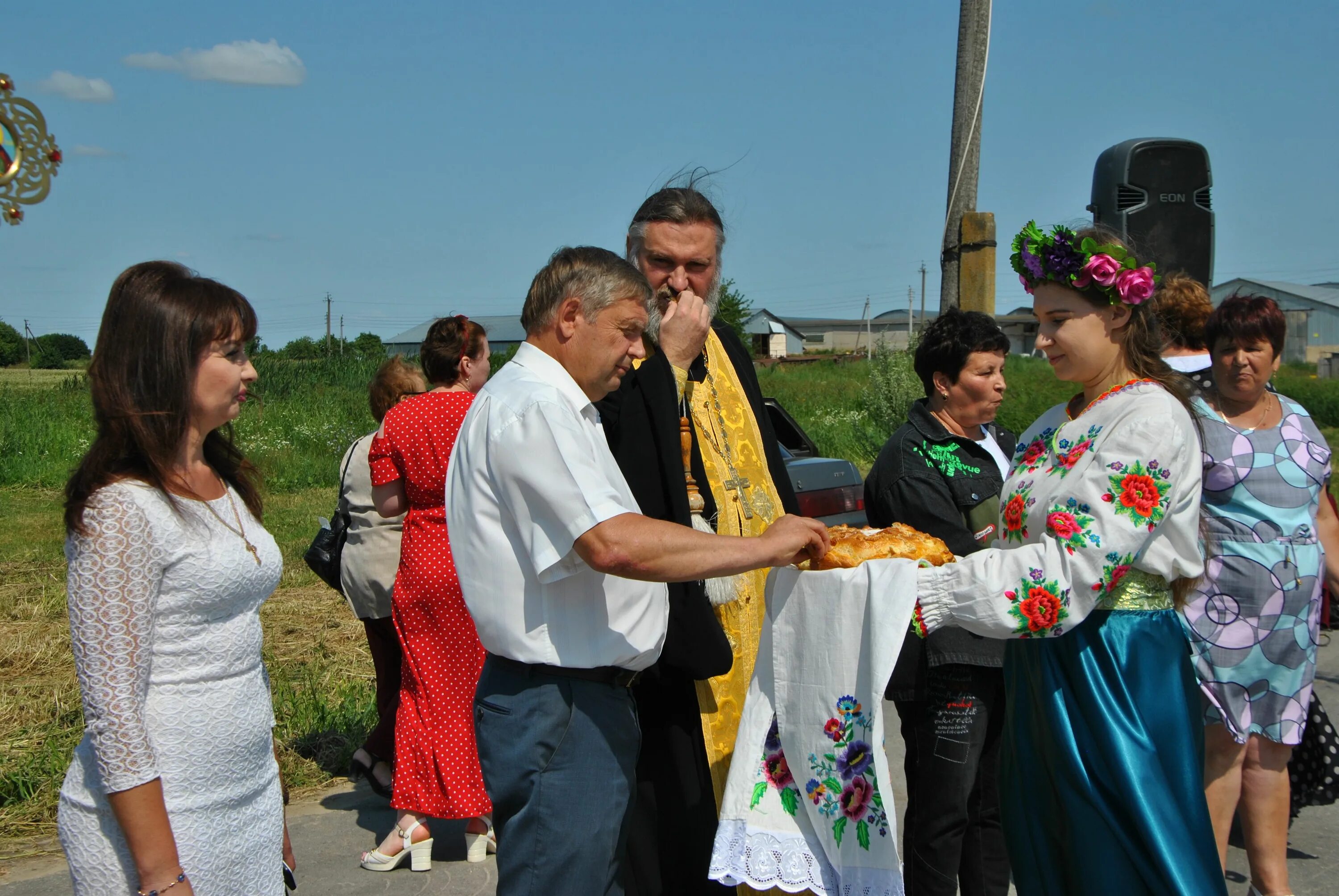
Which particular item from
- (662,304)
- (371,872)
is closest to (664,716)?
(662,304)

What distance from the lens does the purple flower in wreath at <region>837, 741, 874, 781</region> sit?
Answer: 253 centimetres

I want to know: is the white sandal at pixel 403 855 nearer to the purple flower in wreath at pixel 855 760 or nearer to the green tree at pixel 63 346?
the purple flower in wreath at pixel 855 760

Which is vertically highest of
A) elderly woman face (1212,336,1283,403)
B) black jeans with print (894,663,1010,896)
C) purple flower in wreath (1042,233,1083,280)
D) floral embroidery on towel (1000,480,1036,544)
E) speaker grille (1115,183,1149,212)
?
speaker grille (1115,183,1149,212)

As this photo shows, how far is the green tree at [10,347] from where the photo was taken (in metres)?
40.5

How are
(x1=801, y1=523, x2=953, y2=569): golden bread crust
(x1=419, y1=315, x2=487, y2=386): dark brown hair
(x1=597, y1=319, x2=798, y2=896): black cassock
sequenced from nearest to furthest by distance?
(x1=801, y1=523, x2=953, y2=569): golden bread crust < (x1=597, y1=319, x2=798, y2=896): black cassock < (x1=419, y1=315, x2=487, y2=386): dark brown hair

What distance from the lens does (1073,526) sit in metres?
2.49

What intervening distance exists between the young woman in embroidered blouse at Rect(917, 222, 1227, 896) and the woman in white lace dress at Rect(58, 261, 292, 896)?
147 cm

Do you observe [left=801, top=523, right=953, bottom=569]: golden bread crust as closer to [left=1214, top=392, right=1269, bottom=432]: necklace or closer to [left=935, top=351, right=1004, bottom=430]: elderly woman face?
[left=935, top=351, right=1004, bottom=430]: elderly woman face

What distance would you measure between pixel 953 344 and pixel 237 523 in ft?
7.53

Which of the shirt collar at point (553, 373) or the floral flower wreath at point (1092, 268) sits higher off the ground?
the floral flower wreath at point (1092, 268)

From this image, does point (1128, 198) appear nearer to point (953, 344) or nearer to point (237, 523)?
point (953, 344)

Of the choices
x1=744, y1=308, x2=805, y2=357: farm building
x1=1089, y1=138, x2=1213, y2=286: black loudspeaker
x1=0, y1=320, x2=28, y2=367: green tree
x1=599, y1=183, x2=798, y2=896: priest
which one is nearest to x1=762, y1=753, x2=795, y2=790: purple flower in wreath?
x1=599, y1=183, x2=798, y2=896: priest

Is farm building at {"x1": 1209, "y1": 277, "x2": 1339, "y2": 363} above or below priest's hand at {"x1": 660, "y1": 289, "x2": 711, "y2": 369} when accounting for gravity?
above

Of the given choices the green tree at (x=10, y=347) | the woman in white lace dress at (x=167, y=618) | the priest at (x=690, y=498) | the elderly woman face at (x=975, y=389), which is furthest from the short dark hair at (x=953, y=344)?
the green tree at (x=10, y=347)
